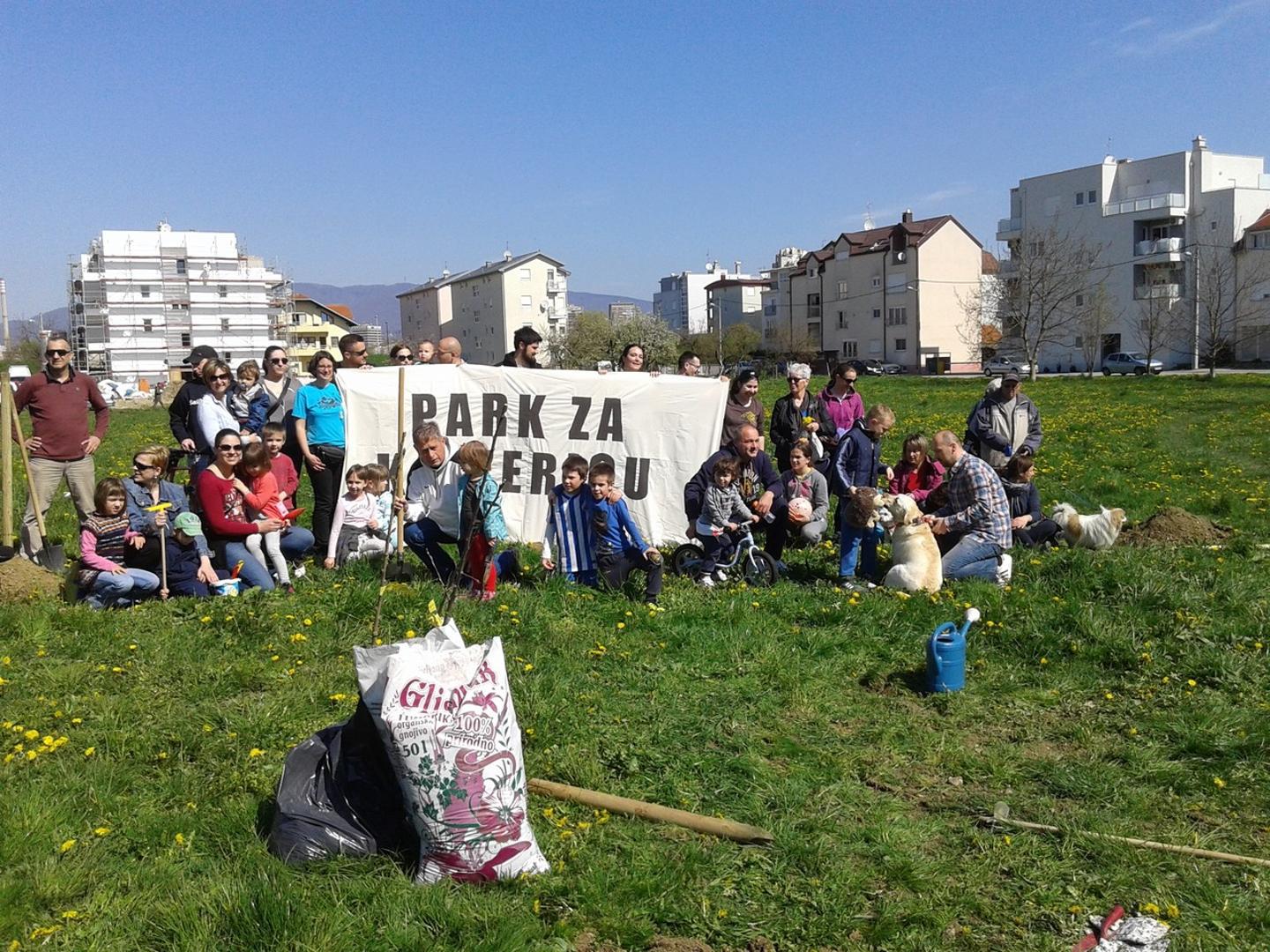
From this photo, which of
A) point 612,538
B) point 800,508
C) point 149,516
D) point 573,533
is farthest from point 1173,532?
point 149,516

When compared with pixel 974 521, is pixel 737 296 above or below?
above

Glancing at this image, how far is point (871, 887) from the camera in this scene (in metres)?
4.25

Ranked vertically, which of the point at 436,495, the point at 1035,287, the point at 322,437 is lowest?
the point at 436,495

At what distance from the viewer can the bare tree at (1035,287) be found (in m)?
51.9

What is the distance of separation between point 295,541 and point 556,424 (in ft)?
10.0

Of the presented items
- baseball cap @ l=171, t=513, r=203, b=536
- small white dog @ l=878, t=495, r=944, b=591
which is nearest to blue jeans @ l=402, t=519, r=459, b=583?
baseball cap @ l=171, t=513, r=203, b=536

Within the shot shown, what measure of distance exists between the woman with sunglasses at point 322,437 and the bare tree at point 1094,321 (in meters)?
52.2

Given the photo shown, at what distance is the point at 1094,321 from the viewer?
61156mm

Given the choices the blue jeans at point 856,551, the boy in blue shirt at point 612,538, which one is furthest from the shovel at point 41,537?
the blue jeans at point 856,551

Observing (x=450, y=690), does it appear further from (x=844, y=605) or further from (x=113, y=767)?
(x=844, y=605)

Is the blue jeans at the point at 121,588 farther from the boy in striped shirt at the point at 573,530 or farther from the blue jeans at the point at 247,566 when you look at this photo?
the boy in striped shirt at the point at 573,530

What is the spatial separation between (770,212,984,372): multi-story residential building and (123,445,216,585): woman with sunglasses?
67.4 metres

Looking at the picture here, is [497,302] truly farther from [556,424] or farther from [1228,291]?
[556,424]

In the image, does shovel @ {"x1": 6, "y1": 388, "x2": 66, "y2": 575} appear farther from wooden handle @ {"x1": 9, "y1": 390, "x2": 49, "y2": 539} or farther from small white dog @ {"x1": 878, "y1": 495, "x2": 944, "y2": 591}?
small white dog @ {"x1": 878, "y1": 495, "x2": 944, "y2": 591}
